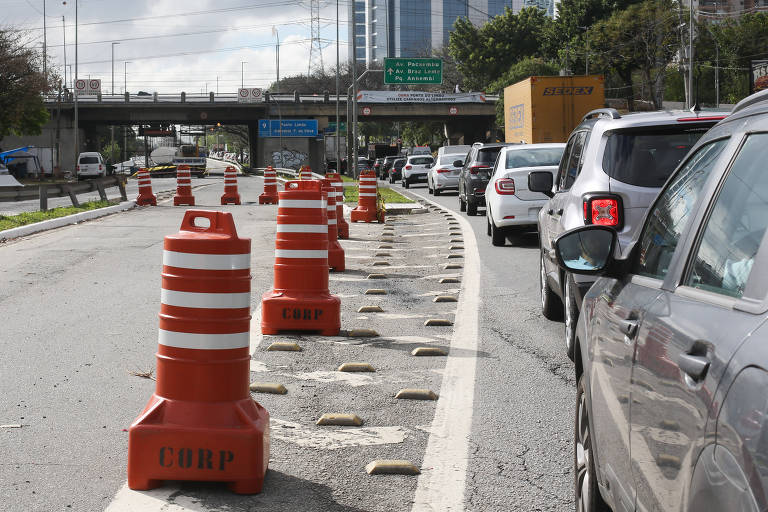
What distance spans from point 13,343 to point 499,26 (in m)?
94.0

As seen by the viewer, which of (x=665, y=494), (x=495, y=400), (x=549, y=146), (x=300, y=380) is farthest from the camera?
(x=549, y=146)

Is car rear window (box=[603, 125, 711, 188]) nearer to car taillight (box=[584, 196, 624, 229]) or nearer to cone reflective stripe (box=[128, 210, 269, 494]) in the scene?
car taillight (box=[584, 196, 624, 229])

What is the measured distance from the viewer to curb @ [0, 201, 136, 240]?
61.6 feet

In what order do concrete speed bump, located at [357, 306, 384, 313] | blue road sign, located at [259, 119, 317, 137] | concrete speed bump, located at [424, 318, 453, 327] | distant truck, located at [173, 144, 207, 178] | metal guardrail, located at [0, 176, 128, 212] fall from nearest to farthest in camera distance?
concrete speed bump, located at [424, 318, 453, 327] < concrete speed bump, located at [357, 306, 384, 313] < metal guardrail, located at [0, 176, 128, 212] < distant truck, located at [173, 144, 207, 178] < blue road sign, located at [259, 119, 317, 137]

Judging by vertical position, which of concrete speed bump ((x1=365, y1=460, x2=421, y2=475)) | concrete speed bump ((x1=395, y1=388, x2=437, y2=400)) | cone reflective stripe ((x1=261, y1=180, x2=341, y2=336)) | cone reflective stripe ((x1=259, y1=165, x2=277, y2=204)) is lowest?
concrete speed bump ((x1=365, y1=460, x2=421, y2=475))

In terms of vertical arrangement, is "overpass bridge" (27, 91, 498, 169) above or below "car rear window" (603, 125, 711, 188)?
above

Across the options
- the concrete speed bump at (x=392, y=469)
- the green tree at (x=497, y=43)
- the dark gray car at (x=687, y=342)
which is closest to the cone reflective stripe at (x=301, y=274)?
the concrete speed bump at (x=392, y=469)

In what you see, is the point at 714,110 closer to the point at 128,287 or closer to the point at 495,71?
the point at 128,287

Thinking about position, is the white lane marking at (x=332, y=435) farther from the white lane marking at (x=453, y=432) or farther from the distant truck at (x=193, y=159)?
the distant truck at (x=193, y=159)

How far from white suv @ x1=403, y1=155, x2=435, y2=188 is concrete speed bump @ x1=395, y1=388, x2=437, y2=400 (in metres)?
42.5

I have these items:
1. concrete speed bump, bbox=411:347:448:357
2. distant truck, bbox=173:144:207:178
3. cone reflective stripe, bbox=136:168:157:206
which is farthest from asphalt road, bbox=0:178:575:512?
distant truck, bbox=173:144:207:178

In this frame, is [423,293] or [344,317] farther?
[423,293]

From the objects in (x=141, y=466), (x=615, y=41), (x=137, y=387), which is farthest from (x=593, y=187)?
(x=615, y=41)

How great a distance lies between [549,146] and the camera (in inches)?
669
